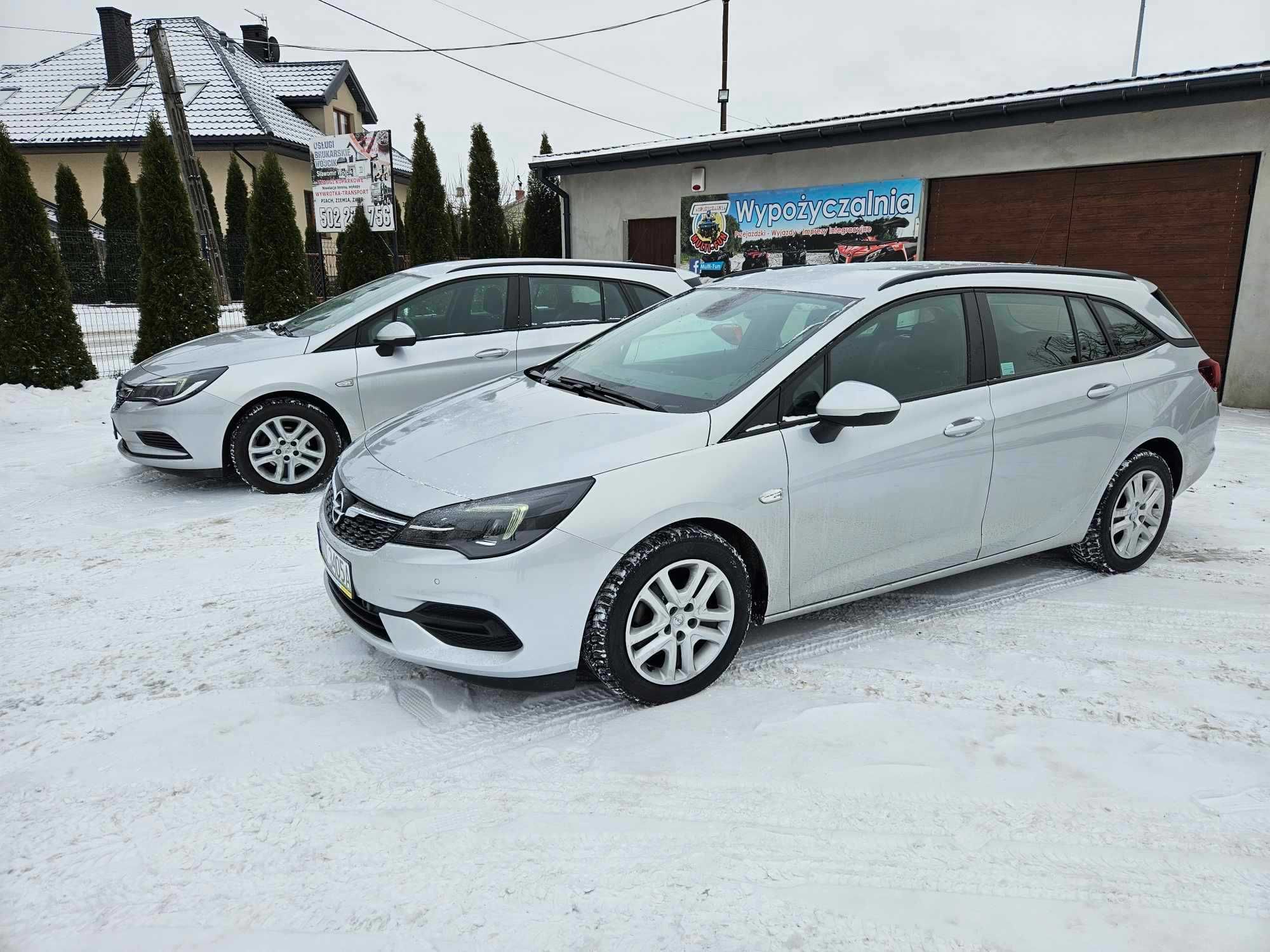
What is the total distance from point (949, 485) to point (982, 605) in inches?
31.7

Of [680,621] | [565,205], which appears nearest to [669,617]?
[680,621]

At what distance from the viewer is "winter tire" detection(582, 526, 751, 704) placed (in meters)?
3.05

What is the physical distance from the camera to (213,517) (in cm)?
558

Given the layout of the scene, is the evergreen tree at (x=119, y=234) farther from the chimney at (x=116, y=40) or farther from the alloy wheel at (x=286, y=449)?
the alloy wheel at (x=286, y=449)

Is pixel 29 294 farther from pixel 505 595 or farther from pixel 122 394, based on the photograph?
pixel 505 595

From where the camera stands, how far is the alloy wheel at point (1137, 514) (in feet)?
A: 15.0

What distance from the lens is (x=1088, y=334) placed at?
4.39m

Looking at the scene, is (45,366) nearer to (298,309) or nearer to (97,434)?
(97,434)

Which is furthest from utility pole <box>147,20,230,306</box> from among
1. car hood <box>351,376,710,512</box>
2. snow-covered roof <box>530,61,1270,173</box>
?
car hood <box>351,376,710,512</box>

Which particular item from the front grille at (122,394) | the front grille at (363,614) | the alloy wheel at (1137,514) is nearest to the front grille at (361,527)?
the front grille at (363,614)

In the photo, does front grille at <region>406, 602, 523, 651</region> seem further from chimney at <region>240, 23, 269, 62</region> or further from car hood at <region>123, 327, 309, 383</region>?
chimney at <region>240, 23, 269, 62</region>

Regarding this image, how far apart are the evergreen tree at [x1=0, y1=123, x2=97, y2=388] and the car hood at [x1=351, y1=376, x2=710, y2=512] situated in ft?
27.5

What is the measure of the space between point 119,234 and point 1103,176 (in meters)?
19.0

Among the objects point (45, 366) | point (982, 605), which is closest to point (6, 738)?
point (982, 605)
